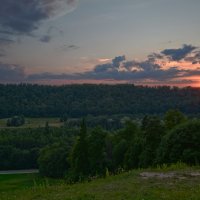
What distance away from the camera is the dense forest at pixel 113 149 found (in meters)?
55.9

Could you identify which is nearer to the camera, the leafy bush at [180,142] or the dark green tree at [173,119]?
the leafy bush at [180,142]

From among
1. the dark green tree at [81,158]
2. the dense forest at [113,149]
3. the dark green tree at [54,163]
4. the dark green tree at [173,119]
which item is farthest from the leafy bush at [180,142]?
the dark green tree at [54,163]

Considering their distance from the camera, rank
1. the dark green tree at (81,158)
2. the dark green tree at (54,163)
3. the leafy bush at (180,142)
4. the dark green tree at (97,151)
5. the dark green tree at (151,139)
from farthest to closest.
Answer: the dark green tree at (54,163) → the dark green tree at (97,151) → the dark green tree at (81,158) → the dark green tree at (151,139) → the leafy bush at (180,142)

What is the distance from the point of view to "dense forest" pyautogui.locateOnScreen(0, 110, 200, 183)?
55.9 m

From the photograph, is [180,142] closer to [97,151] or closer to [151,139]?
[151,139]

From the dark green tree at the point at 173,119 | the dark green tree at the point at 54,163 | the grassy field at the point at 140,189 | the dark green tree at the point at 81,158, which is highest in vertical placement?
the grassy field at the point at 140,189

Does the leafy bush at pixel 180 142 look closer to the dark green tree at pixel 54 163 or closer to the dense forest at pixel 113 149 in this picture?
the dense forest at pixel 113 149

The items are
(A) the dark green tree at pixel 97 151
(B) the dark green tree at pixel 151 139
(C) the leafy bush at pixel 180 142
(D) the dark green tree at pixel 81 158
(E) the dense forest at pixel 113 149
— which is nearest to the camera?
(C) the leafy bush at pixel 180 142

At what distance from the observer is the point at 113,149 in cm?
10112

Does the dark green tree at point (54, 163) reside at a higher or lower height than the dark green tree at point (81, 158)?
lower

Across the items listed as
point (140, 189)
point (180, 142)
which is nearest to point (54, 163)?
point (180, 142)

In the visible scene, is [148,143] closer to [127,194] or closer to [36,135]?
[127,194]

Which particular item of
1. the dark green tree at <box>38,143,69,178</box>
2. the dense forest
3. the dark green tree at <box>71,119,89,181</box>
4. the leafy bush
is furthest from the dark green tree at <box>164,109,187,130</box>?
the dark green tree at <box>38,143,69,178</box>

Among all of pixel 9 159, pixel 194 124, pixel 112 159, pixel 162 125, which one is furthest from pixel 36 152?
pixel 194 124
